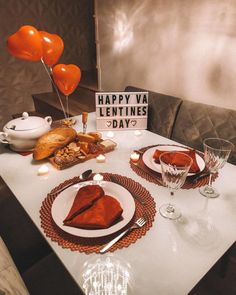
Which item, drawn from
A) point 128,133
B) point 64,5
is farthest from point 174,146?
point 64,5

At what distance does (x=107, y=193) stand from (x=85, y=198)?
0.10 metres

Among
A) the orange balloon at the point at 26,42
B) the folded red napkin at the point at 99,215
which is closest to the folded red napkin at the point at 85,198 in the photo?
the folded red napkin at the point at 99,215

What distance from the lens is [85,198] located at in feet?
2.57

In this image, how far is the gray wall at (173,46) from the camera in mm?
1654

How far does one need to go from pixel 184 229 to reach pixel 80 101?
2.72 meters

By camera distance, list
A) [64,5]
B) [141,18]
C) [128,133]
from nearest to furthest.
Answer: [128,133]
[141,18]
[64,5]

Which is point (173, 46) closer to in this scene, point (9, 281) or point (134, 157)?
point (134, 157)

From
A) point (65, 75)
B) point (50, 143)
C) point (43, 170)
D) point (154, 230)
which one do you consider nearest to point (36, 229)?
point (43, 170)

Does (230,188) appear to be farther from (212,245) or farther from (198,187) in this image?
(212,245)

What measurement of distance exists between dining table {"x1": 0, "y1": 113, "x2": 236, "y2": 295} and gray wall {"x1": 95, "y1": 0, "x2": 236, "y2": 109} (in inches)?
37.4

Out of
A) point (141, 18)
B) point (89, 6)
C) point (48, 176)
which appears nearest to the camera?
point (48, 176)

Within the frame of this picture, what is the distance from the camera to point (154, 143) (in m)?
1.29

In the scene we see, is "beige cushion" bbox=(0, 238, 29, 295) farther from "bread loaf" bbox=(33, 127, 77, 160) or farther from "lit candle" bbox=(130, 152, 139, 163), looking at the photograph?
"lit candle" bbox=(130, 152, 139, 163)

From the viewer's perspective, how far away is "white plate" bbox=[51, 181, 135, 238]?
688 millimetres
